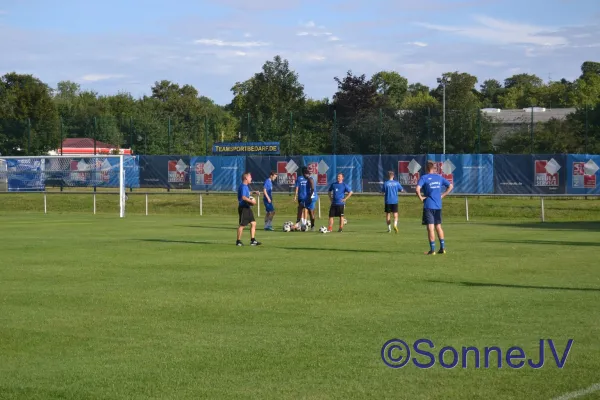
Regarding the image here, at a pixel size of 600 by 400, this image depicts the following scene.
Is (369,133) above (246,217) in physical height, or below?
above

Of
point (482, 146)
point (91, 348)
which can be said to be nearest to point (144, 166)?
point (482, 146)

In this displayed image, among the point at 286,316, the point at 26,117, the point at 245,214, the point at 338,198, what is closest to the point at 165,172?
the point at 338,198

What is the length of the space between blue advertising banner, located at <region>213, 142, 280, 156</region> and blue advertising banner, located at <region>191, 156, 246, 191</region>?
4.44 m

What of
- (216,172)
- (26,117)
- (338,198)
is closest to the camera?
(338,198)

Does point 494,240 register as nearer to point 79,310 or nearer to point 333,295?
point 333,295

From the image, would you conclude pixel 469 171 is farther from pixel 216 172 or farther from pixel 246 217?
pixel 246 217

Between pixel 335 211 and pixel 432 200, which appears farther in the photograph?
pixel 335 211

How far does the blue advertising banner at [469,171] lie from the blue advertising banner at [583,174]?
140 inches

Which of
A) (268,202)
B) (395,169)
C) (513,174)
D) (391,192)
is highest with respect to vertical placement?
(395,169)

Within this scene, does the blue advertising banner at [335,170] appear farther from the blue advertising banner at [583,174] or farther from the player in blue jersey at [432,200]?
the player in blue jersey at [432,200]

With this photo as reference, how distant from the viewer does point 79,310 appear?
12.2 m

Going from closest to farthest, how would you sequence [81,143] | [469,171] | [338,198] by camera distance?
[338,198]
[469,171]
[81,143]

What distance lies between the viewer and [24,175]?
46.5 m

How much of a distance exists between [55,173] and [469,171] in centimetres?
2141
